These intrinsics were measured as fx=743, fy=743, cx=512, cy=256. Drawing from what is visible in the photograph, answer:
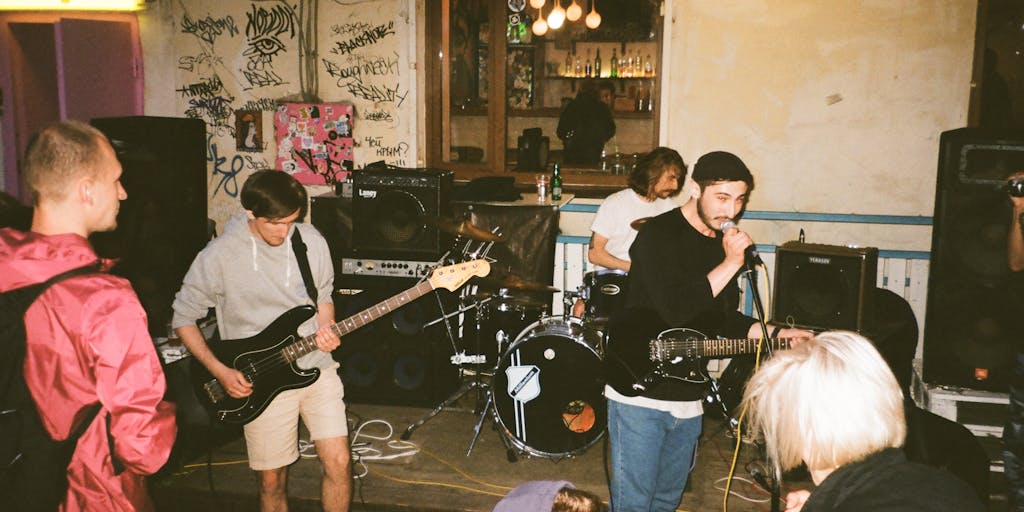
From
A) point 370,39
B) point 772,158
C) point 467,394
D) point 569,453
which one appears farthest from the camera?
point 370,39

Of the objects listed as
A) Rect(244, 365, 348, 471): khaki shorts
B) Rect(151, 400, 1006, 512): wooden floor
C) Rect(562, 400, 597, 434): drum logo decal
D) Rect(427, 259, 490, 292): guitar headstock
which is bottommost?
Rect(151, 400, 1006, 512): wooden floor

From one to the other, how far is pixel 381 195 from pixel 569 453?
2244mm

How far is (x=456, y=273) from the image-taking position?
4.23 meters

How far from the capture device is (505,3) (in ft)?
23.2

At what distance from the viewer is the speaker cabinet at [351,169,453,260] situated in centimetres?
533

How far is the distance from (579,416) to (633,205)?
1.74m

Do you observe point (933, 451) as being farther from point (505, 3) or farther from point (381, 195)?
point (505, 3)

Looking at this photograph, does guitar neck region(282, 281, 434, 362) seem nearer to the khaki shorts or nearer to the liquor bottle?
the khaki shorts

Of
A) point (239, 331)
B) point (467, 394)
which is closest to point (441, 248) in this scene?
point (467, 394)

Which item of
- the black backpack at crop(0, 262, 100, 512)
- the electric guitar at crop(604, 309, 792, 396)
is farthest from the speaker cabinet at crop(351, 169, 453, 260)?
the black backpack at crop(0, 262, 100, 512)

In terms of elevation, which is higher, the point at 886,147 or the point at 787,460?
the point at 886,147

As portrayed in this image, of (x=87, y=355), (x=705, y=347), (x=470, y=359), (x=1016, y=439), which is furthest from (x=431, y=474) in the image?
(x=1016, y=439)

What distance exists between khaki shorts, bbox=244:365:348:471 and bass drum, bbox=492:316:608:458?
55.5 inches

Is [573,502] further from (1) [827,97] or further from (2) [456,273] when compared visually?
(1) [827,97]
